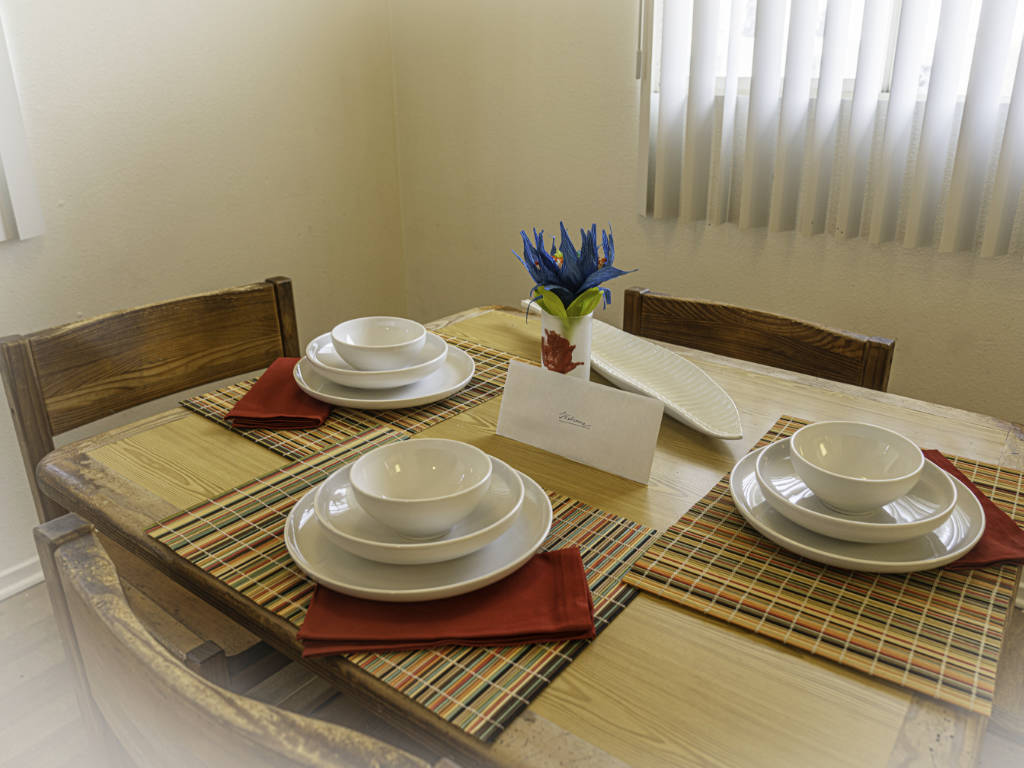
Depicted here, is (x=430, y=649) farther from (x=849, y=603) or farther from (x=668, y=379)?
(x=668, y=379)

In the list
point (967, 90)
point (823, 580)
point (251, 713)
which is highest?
point (967, 90)

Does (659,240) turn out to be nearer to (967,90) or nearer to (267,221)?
(967,90)

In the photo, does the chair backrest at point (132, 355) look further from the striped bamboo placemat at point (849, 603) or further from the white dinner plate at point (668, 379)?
the striped bamboo placemat at point (849, 603)

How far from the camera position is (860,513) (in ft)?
2.68

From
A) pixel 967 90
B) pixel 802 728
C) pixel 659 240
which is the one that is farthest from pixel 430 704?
pixel 659 240

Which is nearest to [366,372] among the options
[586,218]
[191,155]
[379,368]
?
[379,368]

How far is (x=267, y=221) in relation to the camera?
2379 mm

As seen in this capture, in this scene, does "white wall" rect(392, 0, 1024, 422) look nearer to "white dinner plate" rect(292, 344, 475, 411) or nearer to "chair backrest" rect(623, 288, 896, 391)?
"chair backrest" rect(623, 288, 896, 391)

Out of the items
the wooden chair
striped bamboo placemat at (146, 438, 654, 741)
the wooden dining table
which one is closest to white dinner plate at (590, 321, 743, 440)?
the wooden dining table

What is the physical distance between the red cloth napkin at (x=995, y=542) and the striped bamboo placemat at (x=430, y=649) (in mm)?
310

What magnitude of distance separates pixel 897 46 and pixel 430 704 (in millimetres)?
1730

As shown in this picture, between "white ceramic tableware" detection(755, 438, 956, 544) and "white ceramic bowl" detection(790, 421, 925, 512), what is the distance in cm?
2

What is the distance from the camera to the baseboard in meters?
2.00

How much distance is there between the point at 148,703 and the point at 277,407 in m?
0.67
